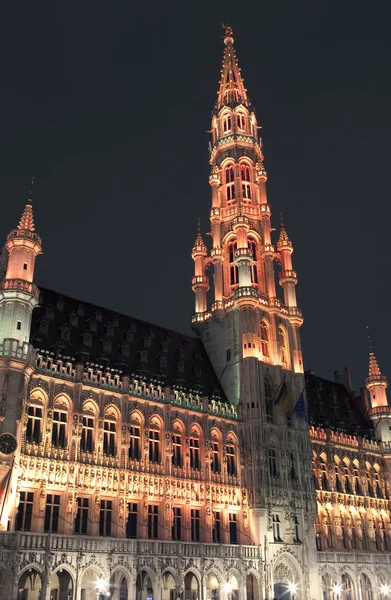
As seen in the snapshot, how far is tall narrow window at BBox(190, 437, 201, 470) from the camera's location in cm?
5469

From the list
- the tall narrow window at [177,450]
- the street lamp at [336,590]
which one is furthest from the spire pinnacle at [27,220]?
the street lamp at [336,590]

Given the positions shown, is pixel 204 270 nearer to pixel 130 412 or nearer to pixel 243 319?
pixel 243 319

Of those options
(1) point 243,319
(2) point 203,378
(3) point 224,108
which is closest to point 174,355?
(2) point 203,378

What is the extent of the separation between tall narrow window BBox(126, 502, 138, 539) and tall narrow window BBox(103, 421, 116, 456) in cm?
449

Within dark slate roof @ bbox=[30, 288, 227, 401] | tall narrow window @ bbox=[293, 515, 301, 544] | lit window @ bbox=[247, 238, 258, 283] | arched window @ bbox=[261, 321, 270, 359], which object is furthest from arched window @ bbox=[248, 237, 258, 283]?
tall narrow window @ bbox=[293, 515, 301, 544]

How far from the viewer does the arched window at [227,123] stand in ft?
259

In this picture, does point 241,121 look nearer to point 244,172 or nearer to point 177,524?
point 244,172

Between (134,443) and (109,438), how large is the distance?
2598mm

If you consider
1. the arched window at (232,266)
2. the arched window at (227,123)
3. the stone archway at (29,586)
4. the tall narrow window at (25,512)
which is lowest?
the stone archway at (29,586)

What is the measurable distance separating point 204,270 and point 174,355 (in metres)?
15.3

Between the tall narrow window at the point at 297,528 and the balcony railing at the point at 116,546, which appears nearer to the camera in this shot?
the balcony railing at the point at 116,546

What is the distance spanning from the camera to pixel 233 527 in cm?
5575

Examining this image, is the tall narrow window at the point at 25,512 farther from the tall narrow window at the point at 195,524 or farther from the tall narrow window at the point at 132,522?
the tall narrow window at the point at 195,524

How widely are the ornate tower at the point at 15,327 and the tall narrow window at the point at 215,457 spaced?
20154 mm
